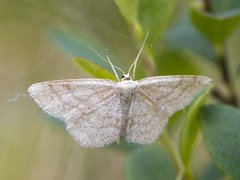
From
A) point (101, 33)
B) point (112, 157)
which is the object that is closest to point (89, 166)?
point (112, 157)

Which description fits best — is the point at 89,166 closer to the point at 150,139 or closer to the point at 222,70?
the point at 222,70

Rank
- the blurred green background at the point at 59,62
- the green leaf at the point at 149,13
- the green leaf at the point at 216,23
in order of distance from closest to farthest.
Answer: the green leaf at the point at 149,13 < the green leaf at the point at 216,23 < the blurred green background at the point at 59,62

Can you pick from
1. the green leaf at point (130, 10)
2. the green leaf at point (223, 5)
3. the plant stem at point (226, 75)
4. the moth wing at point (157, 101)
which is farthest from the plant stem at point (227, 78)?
the moth wing at point (157, 101)

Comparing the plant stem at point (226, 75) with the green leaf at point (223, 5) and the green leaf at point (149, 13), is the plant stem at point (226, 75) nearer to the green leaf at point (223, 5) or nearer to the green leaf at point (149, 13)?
the green leaf at point (223, 5)

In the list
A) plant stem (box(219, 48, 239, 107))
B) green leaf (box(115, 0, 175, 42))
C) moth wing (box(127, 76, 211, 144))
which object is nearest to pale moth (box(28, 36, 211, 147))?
moth wing (box(127, 76, 211, 144))

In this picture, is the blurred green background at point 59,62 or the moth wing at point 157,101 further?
the blurred green background at point 59,62

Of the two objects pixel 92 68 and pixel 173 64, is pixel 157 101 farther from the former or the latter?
pixel 173 64
